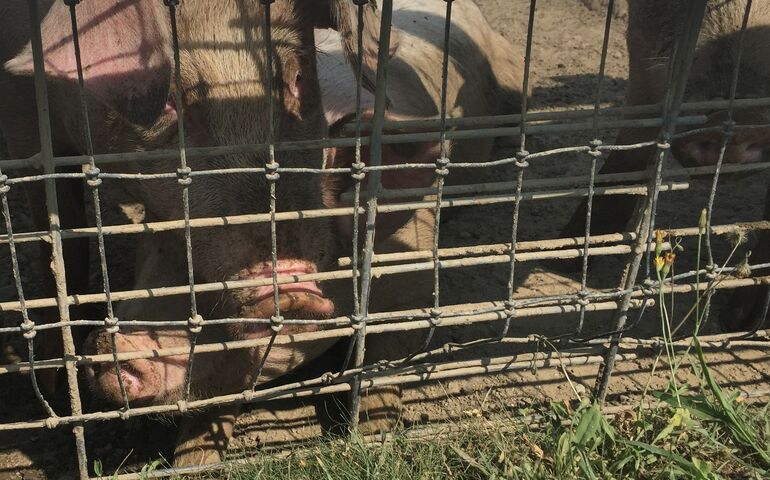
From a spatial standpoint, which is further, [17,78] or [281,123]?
[17,78]

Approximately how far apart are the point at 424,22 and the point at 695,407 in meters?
2.56

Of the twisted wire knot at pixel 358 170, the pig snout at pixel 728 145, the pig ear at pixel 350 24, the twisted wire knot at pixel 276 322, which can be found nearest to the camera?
the twisted wire knot at pixel 358 170

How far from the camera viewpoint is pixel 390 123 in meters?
2.12

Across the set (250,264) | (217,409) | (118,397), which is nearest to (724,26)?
(250,264)

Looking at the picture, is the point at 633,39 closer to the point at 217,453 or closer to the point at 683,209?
the point at 683,209

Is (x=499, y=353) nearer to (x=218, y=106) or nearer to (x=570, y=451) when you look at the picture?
(x=570, y=451)

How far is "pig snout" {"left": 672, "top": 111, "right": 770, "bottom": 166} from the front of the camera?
2895mm

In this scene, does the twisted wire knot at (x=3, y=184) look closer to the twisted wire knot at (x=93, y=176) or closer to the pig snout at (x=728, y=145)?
the twisted wire knot at (x=93, y=176)

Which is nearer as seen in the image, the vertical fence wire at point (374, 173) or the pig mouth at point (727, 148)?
the vertical fence wire at point (374, 173)

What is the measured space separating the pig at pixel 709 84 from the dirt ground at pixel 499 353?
19 cm

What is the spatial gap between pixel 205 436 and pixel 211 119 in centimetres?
97

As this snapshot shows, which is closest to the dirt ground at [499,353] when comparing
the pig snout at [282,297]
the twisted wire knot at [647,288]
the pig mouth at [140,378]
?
the pig mouth at [140,378]

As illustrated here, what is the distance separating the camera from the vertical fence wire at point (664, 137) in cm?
208

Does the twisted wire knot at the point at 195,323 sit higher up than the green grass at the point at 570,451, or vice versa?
the twisted wire knot at the point at 195,323
